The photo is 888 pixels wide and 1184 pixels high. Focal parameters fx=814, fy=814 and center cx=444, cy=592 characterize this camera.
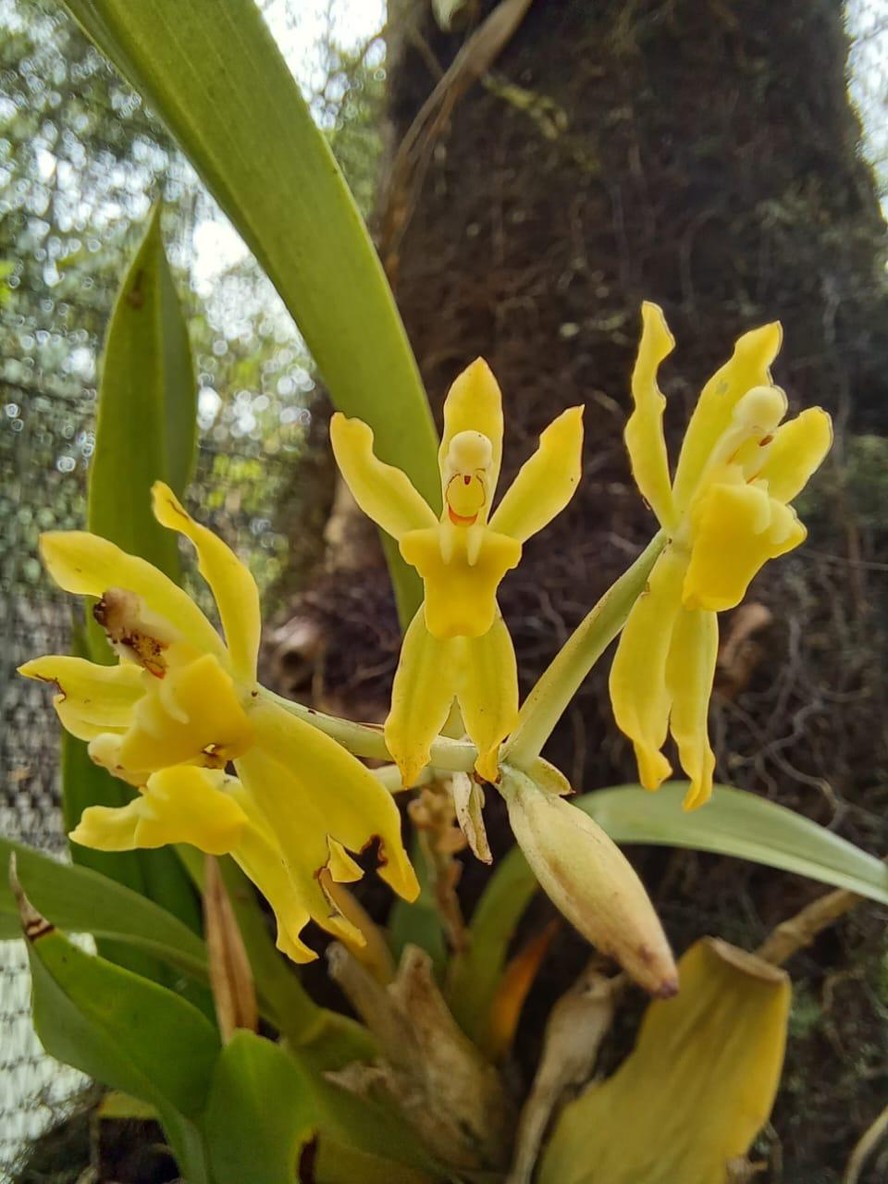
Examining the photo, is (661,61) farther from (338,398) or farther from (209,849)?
(209,849)

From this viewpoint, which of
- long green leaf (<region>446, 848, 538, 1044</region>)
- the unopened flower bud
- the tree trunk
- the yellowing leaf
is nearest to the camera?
the unopened flower bud

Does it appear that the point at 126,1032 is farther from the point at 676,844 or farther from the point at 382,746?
the point at 676,844

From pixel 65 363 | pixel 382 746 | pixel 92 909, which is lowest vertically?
pixel 92 909

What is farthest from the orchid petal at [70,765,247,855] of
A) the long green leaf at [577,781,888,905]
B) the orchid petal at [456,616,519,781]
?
the long green leaf at [577,781,888,905]

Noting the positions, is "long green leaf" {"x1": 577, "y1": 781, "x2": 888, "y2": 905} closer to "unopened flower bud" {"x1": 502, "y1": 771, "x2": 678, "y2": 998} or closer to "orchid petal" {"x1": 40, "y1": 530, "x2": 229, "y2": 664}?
"unopened flower bud" {"x1": 502, "y1": 771, "x2": 678, "y2": 998}

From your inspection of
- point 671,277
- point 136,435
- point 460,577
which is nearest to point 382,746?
point 460,577

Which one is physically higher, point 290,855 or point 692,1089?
point 290,855
